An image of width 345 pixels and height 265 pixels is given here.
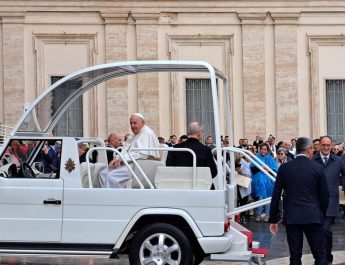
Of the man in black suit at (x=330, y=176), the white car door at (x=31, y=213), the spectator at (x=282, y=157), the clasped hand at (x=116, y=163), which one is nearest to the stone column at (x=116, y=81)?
the spectator at (x=282, y=157)

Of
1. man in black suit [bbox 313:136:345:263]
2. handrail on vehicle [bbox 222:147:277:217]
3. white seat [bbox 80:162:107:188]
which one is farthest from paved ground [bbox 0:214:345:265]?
white seat [bbox 80:162:107:188]

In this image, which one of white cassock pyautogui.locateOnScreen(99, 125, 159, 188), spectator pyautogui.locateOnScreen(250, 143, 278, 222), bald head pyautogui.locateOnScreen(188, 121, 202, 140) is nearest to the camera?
white cassock pyautogui.locateOnScreen(99, 125, 159, 188)

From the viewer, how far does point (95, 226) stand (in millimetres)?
12516

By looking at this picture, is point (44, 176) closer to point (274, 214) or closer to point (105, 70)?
point (105, 70)

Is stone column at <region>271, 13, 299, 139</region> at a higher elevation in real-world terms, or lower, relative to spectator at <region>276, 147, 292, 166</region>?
higher

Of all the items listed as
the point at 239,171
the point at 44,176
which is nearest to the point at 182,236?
the point at 44,176

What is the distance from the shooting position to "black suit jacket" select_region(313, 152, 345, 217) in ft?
45.3

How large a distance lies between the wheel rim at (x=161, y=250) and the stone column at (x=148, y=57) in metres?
24.0

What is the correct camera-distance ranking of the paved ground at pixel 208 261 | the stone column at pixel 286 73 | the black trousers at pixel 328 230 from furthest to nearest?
the stone column at pixel 286 73 → the paved ground at pixel 208 261 → the black trousers at pixel 328 230

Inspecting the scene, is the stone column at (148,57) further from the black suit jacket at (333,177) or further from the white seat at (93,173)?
the white seat at (93,173)

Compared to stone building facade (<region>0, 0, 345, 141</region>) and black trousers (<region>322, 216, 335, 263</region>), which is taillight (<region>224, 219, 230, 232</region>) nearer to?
black trousers (<region>322, 216, 335, 263</region>)

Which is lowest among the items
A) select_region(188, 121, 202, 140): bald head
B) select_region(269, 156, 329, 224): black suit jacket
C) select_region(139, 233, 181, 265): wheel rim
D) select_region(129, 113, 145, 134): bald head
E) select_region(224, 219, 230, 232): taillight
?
select_region(139, 233, 181, 265): wheel rim

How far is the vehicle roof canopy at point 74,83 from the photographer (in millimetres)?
12953

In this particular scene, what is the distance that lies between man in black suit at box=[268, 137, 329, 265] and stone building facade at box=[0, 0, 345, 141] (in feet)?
80.4
